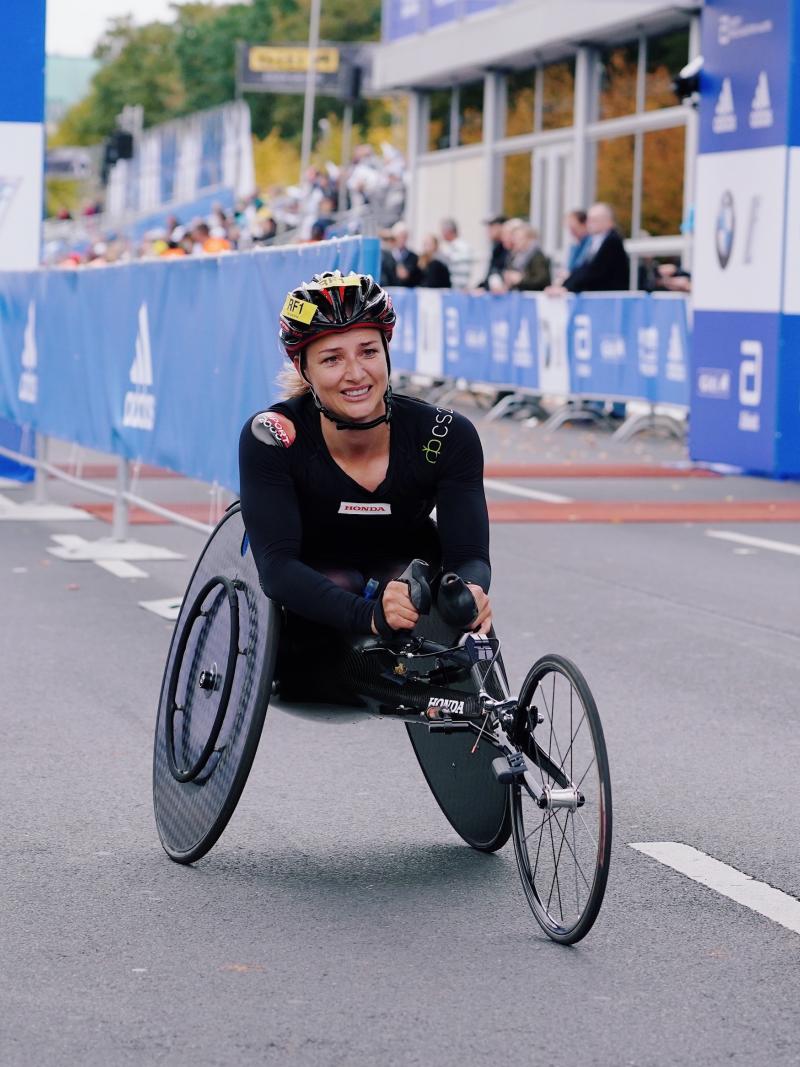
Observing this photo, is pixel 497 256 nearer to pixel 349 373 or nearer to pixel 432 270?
pixel 432 270

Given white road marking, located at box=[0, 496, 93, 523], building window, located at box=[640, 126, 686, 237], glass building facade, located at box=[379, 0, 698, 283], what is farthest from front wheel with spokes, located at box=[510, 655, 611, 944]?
building window, located at box=[640, 126, 686, 237]

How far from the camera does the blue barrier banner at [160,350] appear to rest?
949cm

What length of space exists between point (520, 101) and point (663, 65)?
544 cm

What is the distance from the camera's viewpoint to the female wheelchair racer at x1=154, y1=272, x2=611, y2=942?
5.24 meters

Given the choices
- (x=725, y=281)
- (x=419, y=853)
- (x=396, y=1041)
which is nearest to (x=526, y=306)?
(x=725, y=281)

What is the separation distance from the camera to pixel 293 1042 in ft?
14.1

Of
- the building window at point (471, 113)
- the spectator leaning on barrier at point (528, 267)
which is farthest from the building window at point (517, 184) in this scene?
the spectator leaning on barrier at point (528, 267)


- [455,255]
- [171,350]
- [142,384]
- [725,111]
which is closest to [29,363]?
[142,384]

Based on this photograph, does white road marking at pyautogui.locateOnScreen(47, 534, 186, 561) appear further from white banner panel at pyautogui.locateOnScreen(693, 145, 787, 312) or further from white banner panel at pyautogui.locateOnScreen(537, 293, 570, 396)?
white banner panel at pyautogui.locateOnScreen(537, 293, 570, 396)

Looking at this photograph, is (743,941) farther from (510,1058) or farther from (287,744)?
(287,744)

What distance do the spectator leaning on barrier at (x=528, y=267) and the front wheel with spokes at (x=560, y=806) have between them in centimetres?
1877

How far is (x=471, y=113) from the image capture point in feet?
122

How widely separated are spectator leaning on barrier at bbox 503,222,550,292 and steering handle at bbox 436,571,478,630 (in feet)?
61.8

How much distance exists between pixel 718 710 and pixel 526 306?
1578 centimetres
